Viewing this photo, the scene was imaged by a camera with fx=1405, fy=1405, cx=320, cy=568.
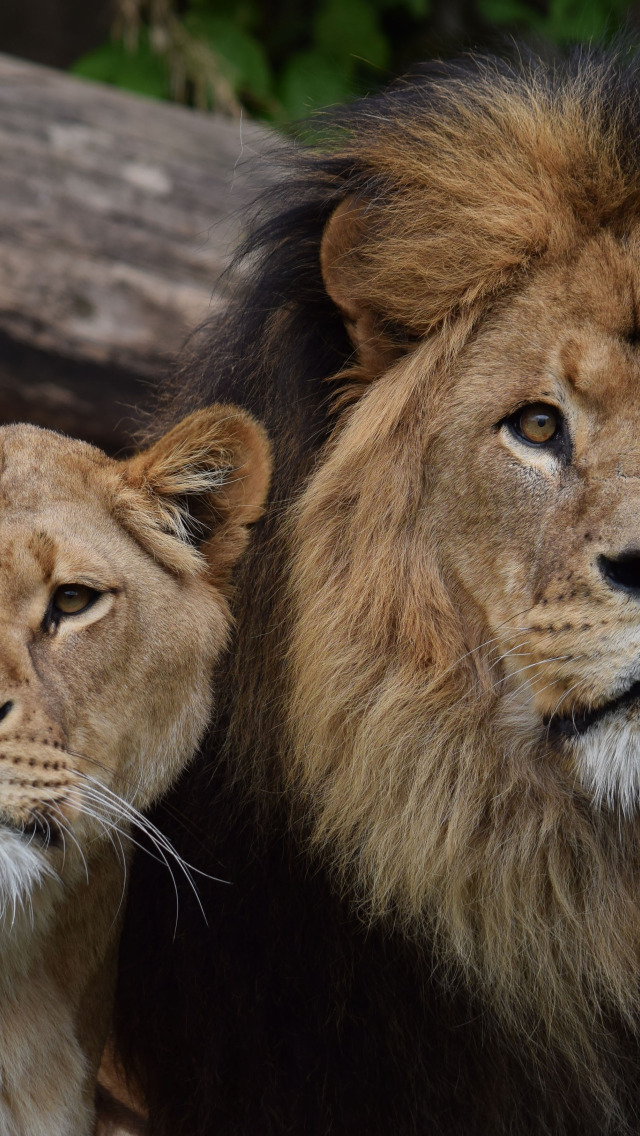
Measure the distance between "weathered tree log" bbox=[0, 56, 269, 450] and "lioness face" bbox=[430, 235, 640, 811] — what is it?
1434 millimetres

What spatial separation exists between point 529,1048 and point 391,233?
A: 3.37 feet

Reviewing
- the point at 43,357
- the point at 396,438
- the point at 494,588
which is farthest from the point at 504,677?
the point at 43,357

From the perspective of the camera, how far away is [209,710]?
171cm

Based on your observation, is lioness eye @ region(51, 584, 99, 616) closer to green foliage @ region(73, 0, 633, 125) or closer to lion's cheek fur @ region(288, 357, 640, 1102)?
lion's cheek fur @ region(288, 357, 640, 1102)

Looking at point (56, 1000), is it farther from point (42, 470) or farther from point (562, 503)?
point (562, 503)

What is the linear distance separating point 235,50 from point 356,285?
2.58 metres

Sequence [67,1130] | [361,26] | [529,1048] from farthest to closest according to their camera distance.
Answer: [361,26], [529,1048], [67,1130]

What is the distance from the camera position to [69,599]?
1.54 m

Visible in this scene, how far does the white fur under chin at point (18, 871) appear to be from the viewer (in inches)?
56.3

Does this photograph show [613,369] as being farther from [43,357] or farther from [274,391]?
[43,357]

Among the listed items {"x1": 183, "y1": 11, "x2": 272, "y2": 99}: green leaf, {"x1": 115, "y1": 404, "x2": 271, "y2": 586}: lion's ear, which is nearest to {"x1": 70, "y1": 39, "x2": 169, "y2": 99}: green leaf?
{"x1": 183, "y1": 11, "x2": 272, "y2": 99}: green leaf

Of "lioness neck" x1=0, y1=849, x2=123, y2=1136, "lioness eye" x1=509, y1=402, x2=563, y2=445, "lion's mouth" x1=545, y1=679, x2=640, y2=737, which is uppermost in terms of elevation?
"lioness eye" x1=509, y1=402, x2=563, y2=445

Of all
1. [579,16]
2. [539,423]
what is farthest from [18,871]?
[579,16]

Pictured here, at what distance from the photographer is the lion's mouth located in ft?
4.78
